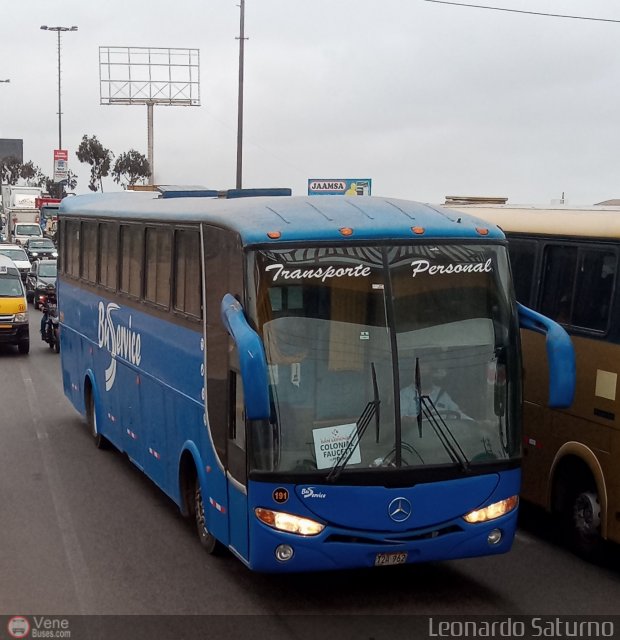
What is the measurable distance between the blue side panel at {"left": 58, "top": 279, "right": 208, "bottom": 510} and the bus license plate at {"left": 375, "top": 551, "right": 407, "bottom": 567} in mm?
1347

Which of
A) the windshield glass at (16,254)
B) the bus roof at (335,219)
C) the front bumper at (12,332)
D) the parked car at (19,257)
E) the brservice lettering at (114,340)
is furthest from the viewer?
the windshield glass at (16,254)

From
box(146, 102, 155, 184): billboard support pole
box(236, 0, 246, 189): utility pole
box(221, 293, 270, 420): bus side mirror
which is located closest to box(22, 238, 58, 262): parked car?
box(146, 102, 155, 184): billboard support pole

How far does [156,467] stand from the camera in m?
11.3

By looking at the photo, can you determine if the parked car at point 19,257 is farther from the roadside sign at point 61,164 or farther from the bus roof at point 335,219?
the roadside sign at point 61,164

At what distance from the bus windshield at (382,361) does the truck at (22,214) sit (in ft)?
200

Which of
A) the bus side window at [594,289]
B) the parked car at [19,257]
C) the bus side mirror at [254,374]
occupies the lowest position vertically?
the parked car at [19,257]

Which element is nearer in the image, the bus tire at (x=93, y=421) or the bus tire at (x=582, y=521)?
the bus tire at (x=582, y=521)

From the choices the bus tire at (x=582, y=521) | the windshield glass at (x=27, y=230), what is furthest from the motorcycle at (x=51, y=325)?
the windshield glass at (x=27, y=230)

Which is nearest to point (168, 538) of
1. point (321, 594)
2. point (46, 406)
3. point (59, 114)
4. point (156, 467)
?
point (156, 467)

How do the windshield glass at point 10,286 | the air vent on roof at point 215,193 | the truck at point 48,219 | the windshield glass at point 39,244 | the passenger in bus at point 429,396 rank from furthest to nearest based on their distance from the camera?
the truck at point 48,219, the windshield glass at point 39,244, the windshield glass at point 10,286, the air vent on roof at point 215,193, the passenger in bus at point 429,396

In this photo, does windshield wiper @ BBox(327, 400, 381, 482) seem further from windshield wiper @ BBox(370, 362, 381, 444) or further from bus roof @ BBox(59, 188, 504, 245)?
bus roof @ BBox(59, 188, 504, 245)

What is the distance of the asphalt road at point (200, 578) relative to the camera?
834cm

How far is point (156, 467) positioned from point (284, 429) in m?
3.94

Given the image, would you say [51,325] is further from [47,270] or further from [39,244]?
[39,244]
